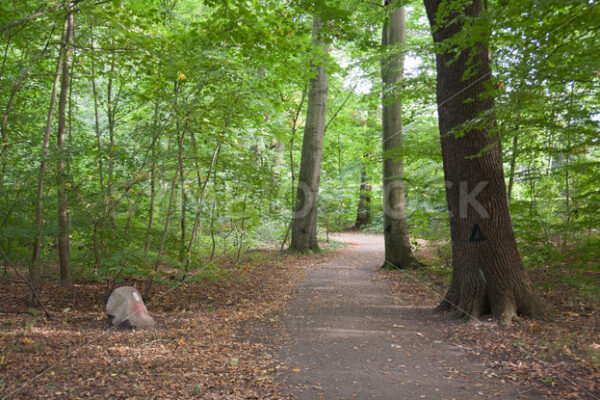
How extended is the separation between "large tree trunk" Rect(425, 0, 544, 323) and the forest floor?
16.3 inches

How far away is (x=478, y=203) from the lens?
17.9 ft

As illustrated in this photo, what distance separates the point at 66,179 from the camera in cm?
598

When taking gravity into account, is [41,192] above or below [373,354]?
above

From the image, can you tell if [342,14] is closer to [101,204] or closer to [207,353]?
[101,204]

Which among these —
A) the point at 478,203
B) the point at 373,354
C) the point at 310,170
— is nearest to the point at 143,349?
the point at 373,354

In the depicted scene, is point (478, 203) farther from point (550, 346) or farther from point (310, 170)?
point (310, 170)

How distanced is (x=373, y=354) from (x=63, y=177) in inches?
210

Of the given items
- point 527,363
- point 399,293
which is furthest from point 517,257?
point 399,293

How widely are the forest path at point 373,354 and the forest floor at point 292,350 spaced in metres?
0.02

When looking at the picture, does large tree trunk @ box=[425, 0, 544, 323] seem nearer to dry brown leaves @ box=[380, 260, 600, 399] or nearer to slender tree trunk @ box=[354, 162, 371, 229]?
dry brown leaves @ box=[380, 260, 600, 399]

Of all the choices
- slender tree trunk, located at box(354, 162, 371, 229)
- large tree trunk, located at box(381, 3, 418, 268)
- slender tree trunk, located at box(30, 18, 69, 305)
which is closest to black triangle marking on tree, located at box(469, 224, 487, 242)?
large tree trunk, located at box(381, 3, 418, 268)

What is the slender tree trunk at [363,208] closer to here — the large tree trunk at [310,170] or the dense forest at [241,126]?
the large tree trunk at [310,170]

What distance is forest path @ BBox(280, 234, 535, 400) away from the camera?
11.9 ft

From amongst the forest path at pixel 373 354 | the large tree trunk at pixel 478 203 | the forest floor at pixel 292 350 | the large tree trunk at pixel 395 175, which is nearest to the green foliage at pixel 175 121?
the large tree trunk at pixel 478 203
